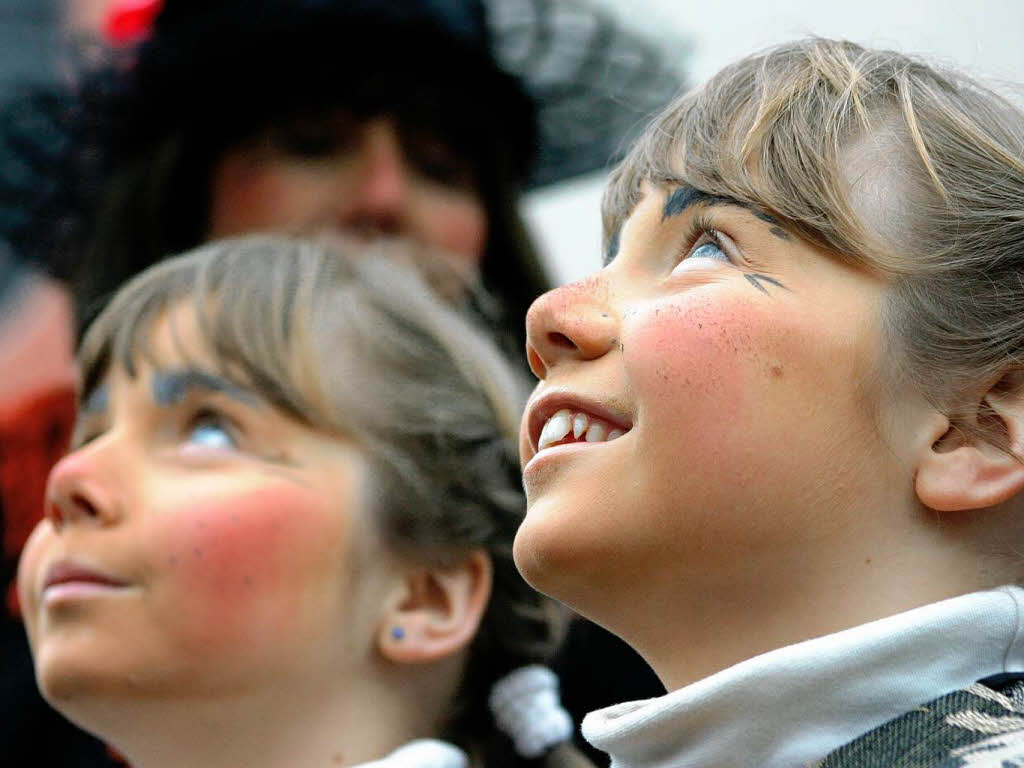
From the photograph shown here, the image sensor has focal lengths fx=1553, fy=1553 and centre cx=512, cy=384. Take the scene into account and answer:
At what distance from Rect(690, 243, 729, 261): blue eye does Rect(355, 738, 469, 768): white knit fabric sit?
697mm

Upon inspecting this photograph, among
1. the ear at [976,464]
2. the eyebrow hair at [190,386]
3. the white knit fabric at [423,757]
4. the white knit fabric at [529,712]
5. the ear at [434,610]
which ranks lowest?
the white knit fabric at [529,712]

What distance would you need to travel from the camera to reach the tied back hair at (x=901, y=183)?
4.50 ft

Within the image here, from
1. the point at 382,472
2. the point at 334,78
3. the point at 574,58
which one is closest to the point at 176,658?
the point at 382,472

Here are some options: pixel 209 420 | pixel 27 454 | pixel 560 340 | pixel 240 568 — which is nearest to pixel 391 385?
pixel 209 420

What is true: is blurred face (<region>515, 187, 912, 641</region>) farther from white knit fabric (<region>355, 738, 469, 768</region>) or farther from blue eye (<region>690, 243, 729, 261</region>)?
white knit fabric (<region>355, 738, 469, 768</region>)

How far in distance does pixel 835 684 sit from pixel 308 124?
1.81 m

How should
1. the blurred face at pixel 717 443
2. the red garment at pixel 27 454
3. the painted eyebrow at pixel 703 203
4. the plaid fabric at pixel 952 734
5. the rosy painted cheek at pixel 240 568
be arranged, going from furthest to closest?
the red garment at pixel 27 454 < the rosy painted cheek at pixel 240 568 < the painted eyebrow at pixel 703 203 < the blurred face at pixel 717 443 < the plaid fabric at pixel 952 734

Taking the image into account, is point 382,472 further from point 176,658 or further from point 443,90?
point 443,90

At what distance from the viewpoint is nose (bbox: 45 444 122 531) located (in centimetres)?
176

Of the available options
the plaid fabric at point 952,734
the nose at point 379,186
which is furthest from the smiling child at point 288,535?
the plaid fabric at point 952,734

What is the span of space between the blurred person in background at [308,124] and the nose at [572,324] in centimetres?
119

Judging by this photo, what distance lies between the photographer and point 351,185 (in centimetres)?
274

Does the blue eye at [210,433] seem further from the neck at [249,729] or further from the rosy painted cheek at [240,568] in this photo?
the neck at [249,729]

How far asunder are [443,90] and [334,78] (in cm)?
20
